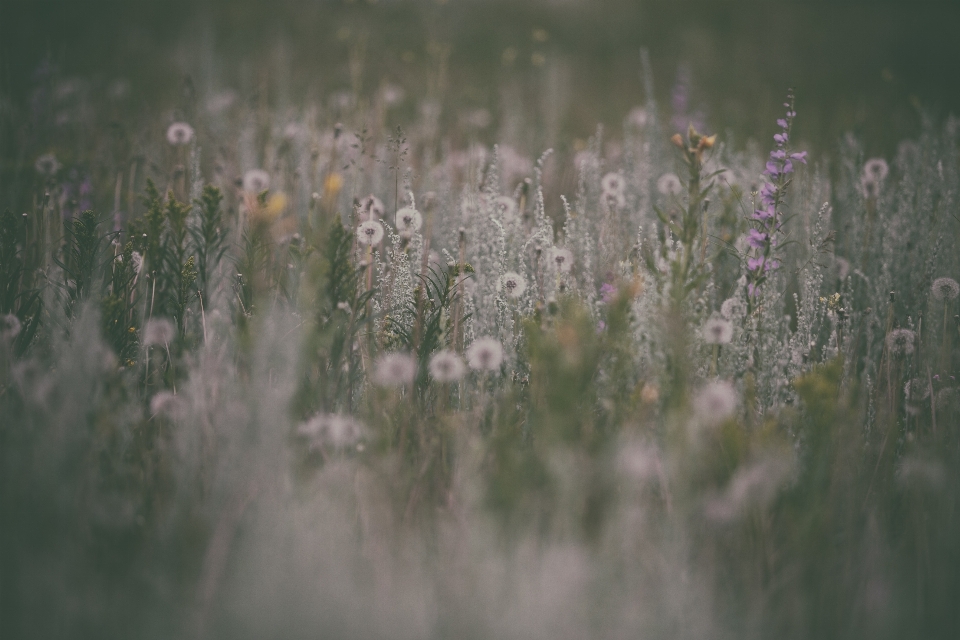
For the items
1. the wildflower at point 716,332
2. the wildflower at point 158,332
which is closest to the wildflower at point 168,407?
the wildflower at point 158,332

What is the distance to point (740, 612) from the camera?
131 centimetres

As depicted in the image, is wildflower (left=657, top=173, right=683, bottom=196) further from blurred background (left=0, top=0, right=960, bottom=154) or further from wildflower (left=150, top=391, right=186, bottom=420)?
wildflower (left=150, top=391, right=186, bottom=420)

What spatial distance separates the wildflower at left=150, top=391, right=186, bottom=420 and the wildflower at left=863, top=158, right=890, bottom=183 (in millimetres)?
3202

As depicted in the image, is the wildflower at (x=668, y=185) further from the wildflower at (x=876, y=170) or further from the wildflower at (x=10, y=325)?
the wildflower at (x=10, y=325)

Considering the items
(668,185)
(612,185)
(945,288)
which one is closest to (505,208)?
(612,185)

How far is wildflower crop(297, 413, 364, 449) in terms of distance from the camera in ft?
4.97

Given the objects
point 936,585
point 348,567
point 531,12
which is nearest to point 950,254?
point 936,585

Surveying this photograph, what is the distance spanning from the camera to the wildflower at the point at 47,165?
10.7ft

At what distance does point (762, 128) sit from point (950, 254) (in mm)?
2476

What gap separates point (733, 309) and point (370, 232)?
1332 millimetres

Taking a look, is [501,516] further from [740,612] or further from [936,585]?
[936,585]

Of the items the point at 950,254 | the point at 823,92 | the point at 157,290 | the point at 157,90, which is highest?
the point at 823,92

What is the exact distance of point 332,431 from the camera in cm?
152

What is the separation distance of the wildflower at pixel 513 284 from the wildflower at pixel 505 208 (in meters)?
0.36
